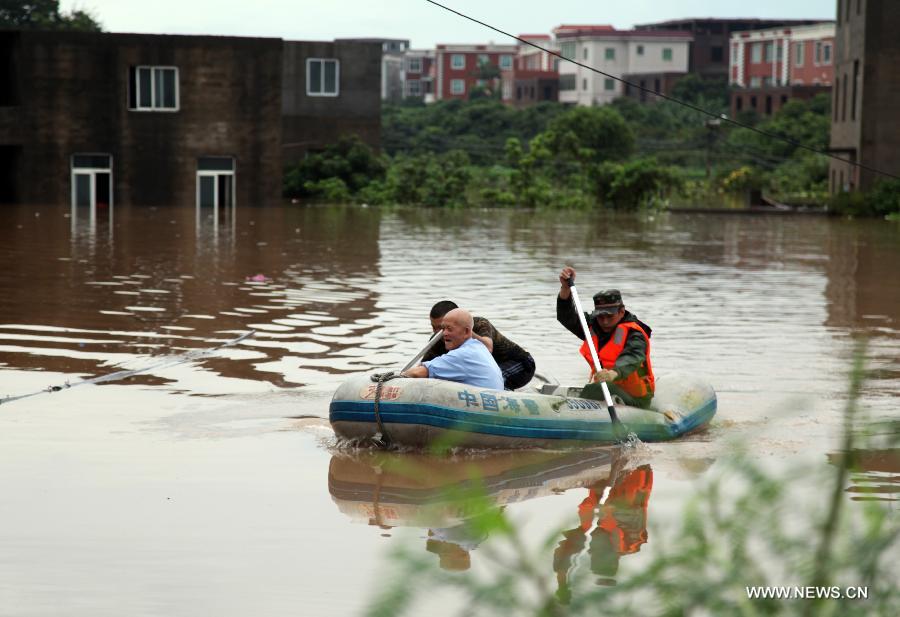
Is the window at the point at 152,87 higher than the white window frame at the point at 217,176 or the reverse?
higher

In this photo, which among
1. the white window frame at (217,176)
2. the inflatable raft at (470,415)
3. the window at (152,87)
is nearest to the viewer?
the inflatable raft at (470,415)

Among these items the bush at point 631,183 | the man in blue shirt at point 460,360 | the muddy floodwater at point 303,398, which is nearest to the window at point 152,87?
the bush at point 631,183

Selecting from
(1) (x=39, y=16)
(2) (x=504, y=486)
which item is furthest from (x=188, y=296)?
(1) (x=39, y=16)

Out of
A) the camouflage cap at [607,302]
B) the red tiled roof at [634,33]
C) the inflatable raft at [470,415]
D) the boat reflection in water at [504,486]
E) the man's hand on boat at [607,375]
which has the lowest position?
the boat reflection in water at [504,486]

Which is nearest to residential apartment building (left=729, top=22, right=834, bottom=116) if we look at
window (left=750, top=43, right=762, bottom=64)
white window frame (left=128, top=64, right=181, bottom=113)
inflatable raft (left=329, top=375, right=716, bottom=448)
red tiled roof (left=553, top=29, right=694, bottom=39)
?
window (left=750, top=43, right=762, bottom=64)

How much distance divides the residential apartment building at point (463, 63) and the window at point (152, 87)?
341 ft

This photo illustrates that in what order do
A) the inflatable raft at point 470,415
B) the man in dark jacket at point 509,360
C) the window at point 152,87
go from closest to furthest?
the inflatable raft at point 470,415, the man in dark jacket at point 509,360, the window at point 152,87

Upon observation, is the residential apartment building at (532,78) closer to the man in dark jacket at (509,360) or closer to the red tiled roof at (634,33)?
the red tiled roof at (634,33)

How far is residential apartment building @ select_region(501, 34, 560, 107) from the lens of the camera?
458 ft

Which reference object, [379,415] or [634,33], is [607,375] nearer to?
[379,415]

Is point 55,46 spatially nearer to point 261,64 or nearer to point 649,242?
point 261,64

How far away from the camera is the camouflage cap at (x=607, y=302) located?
1204 centimetres

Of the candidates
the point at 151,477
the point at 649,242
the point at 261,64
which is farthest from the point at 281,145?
the point at 151,477

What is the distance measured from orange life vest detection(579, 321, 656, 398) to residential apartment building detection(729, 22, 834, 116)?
8806cm
